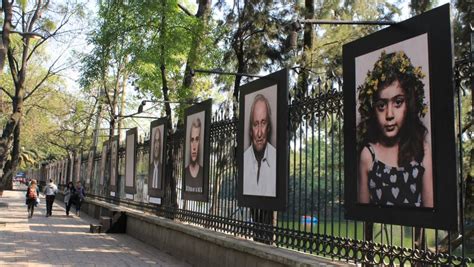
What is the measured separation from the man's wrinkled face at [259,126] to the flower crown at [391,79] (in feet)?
8.21

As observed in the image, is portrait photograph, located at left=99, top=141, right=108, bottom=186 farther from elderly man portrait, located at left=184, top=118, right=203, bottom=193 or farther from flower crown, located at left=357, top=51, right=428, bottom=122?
flower crown, located at left=357, top=51, right=428, bottom=122

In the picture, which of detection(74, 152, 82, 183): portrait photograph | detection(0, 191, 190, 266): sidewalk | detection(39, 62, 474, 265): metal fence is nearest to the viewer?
detection(39, 62, 474, 265): metal fence

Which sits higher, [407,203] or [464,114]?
[464,114]

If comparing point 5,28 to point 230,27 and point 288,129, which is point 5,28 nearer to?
point 230,27

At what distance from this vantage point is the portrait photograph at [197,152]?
34.7 ft

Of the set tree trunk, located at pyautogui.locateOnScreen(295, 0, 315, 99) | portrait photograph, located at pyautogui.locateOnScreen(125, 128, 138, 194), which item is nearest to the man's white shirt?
tree trunk, located at pyautogui.locateOnScreen(295, 0, 315, 99)

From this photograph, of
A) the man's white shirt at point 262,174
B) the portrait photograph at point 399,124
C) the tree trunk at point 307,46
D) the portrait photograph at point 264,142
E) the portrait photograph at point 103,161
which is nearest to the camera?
the portrait photograph at point 399,124

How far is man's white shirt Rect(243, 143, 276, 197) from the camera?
790cm

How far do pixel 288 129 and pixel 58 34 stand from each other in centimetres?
2294

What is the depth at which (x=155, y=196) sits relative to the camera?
44.5 feet

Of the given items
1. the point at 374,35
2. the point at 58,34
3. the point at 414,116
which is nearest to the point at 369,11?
the point at 374,35

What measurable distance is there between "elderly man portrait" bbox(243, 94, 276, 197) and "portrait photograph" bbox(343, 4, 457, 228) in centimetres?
201

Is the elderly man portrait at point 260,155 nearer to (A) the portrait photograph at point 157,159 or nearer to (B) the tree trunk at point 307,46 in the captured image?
(B) the tree trunk at point 307,46

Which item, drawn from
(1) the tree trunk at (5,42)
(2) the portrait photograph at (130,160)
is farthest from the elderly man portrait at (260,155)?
(1) the tree trunk at (5,42)
